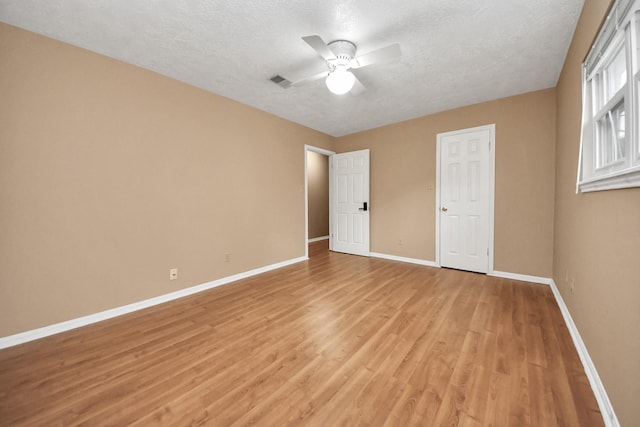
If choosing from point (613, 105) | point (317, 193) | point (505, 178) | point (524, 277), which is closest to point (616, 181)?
point (613, 105)

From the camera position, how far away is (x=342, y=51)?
7.43 feet

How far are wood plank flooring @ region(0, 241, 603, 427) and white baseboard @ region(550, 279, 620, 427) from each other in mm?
43

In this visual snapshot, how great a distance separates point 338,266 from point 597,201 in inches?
128

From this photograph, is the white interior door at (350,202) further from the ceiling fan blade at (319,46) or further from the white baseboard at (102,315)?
the ceiling fan blade at (319,46)

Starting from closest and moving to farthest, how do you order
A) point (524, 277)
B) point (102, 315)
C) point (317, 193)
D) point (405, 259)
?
point (102, 315) < point (524, 277) < point (405, 259) < point (317, 193)

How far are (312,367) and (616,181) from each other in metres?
2.03

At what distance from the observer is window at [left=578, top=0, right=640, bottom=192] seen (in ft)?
3.77

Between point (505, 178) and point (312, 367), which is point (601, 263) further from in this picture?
point (505, 178)

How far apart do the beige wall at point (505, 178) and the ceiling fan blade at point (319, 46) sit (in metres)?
2.64

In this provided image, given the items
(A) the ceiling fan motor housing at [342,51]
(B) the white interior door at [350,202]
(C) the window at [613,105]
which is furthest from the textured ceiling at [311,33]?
(B) the white interior door at [350,202]

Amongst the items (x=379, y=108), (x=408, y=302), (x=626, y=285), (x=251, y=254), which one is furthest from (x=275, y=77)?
(x=626, y=285)

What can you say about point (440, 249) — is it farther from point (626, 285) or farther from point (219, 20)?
point (219, 20)

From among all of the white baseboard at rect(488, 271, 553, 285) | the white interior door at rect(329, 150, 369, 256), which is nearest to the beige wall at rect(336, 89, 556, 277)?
the white baseboard at rect(488, 271, 553, 285)

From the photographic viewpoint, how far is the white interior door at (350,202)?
502 centimetres
